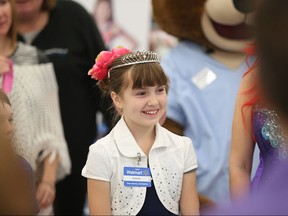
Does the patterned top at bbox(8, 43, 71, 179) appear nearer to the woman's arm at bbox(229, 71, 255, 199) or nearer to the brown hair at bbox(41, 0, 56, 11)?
the brown hair at bbox(41, 0, 56, 11)

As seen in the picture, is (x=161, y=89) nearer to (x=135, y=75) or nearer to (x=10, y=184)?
(x=135, y=75)

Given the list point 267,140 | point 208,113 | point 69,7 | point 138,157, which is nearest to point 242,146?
point 267,140

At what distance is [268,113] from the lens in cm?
163

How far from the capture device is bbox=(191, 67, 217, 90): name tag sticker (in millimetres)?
2416

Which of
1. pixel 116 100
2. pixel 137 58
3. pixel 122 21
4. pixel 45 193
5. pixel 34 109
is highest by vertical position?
pixel 137 58

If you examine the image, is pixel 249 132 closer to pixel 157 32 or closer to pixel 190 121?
pixel 190 121

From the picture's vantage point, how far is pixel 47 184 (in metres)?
2.03

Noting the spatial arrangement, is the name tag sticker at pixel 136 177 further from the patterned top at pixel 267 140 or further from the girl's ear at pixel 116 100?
the patterned top at pixel 267 140

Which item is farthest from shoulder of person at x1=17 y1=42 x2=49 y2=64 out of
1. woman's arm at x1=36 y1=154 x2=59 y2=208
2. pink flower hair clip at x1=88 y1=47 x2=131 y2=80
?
pink flower hair clip at x1=88 y1=47 x2=131 y2=80

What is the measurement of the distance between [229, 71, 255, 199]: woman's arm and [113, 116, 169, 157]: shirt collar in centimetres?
23

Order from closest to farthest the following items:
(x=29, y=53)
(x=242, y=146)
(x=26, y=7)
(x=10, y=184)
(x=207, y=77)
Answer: (x=10, y=184) → (x=242, y=146) → (x=29, y=53) → (x=26, y=7) → (x=207, y=77)

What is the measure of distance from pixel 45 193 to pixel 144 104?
64cm

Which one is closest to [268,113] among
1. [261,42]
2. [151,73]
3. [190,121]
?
[151,73]

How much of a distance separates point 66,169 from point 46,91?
0.99 feet
